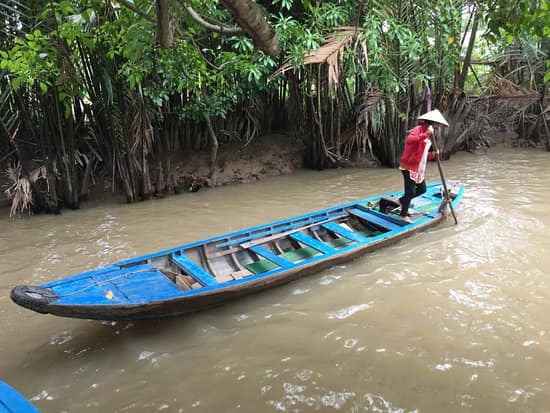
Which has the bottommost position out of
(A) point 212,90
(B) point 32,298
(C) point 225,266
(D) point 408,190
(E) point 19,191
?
(C) point 225,266

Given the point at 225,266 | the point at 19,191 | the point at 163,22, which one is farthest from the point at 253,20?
the point at 19,191

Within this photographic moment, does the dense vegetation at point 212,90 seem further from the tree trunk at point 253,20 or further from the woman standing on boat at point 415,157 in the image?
the tree trunk at point 253,20

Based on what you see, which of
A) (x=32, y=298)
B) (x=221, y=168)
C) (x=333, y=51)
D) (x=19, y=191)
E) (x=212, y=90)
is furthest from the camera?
(x=221, y=168)

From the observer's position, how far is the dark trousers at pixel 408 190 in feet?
17.3

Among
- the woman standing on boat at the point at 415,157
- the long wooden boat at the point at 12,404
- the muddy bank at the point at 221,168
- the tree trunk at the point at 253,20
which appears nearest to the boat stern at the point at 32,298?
the long wooden boat at the point at 12,404

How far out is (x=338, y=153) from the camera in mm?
9125

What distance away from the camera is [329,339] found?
3.21 m

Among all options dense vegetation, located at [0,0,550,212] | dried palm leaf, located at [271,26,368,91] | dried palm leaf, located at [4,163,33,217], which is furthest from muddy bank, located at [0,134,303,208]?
dried palm leaf, located at [271,26,368,91]

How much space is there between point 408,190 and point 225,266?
249 cm

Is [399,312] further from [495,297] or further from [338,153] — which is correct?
[338,153]

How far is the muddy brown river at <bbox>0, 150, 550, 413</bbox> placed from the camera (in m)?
2.64

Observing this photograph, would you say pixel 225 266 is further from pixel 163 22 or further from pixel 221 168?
pixel 221 168

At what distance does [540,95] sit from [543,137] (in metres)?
1.98

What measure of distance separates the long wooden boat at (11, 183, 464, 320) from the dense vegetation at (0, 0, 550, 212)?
1835mm
